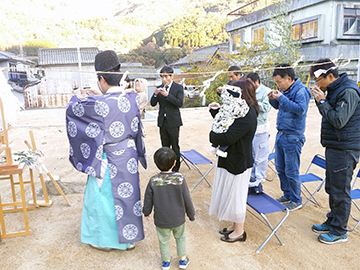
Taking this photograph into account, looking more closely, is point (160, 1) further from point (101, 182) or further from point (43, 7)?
point (101, 182)

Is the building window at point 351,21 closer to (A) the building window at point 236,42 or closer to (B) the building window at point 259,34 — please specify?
(B) the building window at point 259,34

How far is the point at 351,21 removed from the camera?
13734mm

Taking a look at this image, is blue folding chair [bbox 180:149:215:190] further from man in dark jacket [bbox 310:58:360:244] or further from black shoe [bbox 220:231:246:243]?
man in dark jacket [bbox 310:58:360:244]

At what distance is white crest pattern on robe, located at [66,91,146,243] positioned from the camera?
2779 mm

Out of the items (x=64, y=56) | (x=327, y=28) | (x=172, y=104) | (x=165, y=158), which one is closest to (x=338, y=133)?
(x=165, y=158)

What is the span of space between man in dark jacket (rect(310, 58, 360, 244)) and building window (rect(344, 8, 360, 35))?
517 inches

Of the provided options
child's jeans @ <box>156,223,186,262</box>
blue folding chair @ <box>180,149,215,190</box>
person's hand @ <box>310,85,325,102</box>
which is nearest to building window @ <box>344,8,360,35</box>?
blue folding chair @ <box>180,149,215,190</box>

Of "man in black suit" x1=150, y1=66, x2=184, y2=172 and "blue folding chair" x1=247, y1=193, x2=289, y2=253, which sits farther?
"man in black suit" x1=150, y1=66, x2=184, y2=172

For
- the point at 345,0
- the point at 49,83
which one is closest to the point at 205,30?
the point at 49,83

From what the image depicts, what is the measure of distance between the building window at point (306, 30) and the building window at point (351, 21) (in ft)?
4.29

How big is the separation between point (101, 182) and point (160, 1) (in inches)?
4620

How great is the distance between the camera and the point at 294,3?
1546 cm

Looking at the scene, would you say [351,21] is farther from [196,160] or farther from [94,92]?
[94,92]

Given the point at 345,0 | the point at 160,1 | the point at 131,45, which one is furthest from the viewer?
the point at 160,1
